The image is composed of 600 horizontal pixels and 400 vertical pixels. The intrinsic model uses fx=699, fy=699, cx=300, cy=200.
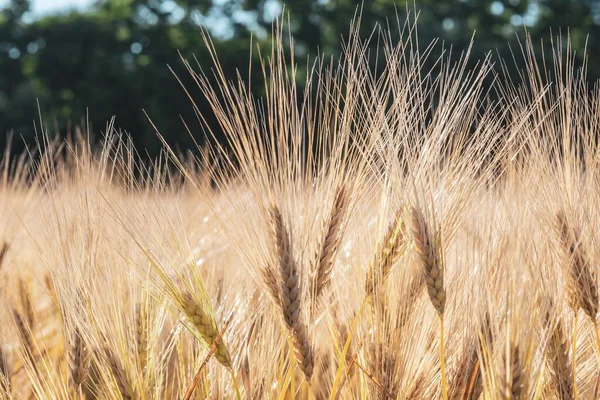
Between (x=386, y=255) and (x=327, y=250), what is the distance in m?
0.11

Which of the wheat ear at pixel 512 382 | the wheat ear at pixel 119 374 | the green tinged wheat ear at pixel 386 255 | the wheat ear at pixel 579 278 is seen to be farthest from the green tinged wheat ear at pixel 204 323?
the wheat ear at pixel 579 278

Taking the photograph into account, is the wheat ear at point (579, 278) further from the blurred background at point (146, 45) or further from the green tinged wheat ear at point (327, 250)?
the blurred background at point (146, 45)

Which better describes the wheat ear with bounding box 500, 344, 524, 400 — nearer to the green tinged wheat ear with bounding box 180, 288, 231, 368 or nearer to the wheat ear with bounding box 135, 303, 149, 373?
the green tinged wheat ear with bounding box 180, 288, 231, 368

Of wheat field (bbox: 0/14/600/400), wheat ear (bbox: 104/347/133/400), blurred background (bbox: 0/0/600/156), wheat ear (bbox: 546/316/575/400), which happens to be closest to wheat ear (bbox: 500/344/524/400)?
wheat field (bbox: 0/14/600/400)

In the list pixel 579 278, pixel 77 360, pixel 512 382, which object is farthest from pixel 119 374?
pixel 579 278

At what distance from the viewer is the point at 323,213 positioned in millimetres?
1150

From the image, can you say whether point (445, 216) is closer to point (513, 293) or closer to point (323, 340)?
point (513, 293)

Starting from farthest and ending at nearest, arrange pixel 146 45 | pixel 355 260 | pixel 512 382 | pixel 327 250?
pixel 146 45 → pixel 355 260 → pixel 327 250 → pixel 512 382

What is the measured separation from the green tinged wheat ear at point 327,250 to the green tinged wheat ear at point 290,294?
0.07 metres

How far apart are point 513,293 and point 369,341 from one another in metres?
0.33

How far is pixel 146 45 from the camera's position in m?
23.3

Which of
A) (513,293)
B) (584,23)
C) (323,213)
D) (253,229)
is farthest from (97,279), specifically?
(584,23)

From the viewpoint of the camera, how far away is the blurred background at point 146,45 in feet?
62.8

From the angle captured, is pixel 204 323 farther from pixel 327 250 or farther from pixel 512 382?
pixel 512 382
